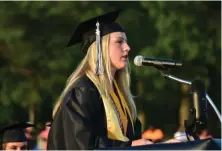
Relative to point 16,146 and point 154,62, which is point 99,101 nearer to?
point 154,62

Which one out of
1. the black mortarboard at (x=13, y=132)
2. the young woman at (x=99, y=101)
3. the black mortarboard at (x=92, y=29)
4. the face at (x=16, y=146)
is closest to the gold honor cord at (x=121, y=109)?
the young woman at (x=99, y=101)

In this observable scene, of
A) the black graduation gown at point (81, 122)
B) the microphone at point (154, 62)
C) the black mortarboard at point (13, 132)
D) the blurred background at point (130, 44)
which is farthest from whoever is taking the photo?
the blurred background at point (130, 44)

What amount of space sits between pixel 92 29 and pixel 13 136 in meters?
2.34

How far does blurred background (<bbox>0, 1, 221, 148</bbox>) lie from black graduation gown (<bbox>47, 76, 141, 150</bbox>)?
12534 mm

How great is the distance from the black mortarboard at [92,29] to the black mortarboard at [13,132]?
1952mm

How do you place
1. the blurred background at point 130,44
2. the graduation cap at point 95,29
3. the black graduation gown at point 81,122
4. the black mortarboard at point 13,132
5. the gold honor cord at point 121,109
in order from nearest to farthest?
the black graduation gown at point 81,122, the gold honor cord at point 121,109, the graduation cap at point 95,29, the black mortarboard at point 13,132, the blurred background at point 130,44

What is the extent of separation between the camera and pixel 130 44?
17.2 metres

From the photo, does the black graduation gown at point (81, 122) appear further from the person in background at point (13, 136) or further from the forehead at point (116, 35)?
the person in background at point (13, 136)

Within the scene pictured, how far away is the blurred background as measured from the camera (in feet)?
56.3

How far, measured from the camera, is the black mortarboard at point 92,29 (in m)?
4.62

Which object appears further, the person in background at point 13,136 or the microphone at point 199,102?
the person in background at point 13,136

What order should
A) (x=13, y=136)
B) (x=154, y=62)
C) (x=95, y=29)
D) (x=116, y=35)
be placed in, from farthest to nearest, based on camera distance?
(x=13, y=136)
(x=95, y=29)
(x=116, y=35)
(x=154, y=62)

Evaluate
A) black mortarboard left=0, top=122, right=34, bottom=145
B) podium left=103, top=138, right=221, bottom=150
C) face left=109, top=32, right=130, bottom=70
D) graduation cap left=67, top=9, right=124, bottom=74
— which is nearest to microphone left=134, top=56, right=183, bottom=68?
face left=109, top=32, right=130, bottom=70

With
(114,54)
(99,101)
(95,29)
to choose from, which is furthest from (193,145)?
(95,29)
